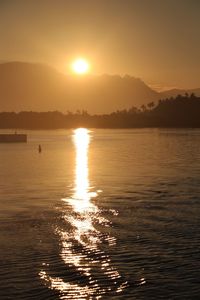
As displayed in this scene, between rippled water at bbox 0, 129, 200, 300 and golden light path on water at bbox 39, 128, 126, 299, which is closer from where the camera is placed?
golden light path on water at bbox 39, 128, 126, 299

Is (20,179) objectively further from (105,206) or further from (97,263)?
(97,263)

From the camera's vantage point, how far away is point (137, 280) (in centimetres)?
2250

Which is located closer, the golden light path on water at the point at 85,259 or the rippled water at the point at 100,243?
the golden light path on water at the point at 85,259

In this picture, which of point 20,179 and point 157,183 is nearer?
point 157,183

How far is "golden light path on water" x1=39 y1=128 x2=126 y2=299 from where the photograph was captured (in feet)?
70.5

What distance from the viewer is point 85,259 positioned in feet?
84.6

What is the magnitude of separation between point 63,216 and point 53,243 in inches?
372

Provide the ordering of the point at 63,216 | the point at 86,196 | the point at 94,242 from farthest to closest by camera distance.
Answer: the point at 86,196 < the point at 63,216 < the point at 94,242

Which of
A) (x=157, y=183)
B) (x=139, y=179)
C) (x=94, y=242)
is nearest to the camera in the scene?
(x=94, y=242)

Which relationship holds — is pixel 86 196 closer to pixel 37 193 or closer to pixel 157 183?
pixel 37 193

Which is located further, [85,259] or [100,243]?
[100,243]

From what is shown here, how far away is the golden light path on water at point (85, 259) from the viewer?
2148 cm

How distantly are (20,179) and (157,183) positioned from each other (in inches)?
807

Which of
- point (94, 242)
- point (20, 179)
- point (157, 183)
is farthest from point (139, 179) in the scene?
point (94, 242)
